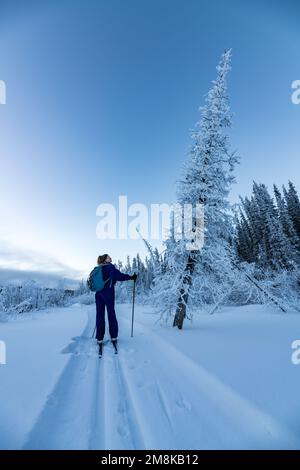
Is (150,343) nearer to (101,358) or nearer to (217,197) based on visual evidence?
(101,358)

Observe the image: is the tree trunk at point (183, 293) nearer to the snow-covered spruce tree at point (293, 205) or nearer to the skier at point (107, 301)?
the skier at point (107, 301)

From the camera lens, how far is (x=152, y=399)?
286 centimetres

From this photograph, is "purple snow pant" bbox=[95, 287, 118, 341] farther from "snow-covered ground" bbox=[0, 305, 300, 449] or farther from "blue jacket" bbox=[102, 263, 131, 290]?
"snow-covered ground" bbox=[0, 305, 300, 449]

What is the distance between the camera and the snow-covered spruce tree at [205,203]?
7.71 m

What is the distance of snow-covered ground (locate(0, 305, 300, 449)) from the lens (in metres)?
2.07

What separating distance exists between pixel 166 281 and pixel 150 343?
8.21 feet

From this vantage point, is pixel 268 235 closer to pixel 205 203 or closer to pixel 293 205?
pixel 293 205

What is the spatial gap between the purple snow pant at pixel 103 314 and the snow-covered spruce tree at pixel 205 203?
2375 mm

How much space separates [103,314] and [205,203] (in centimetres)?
543

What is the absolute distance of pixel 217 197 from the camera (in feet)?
25.8

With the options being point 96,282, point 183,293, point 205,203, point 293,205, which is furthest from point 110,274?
point 293,205

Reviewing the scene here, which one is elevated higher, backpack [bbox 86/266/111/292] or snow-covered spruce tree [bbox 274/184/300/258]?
snow-covered spruce tree [bbox 274/184/300/258]

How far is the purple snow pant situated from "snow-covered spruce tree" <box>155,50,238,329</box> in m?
2.38

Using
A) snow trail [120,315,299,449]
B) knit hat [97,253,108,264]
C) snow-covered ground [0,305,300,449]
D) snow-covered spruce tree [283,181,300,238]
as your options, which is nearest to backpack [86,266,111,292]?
knit hat [97,253,108,264]
